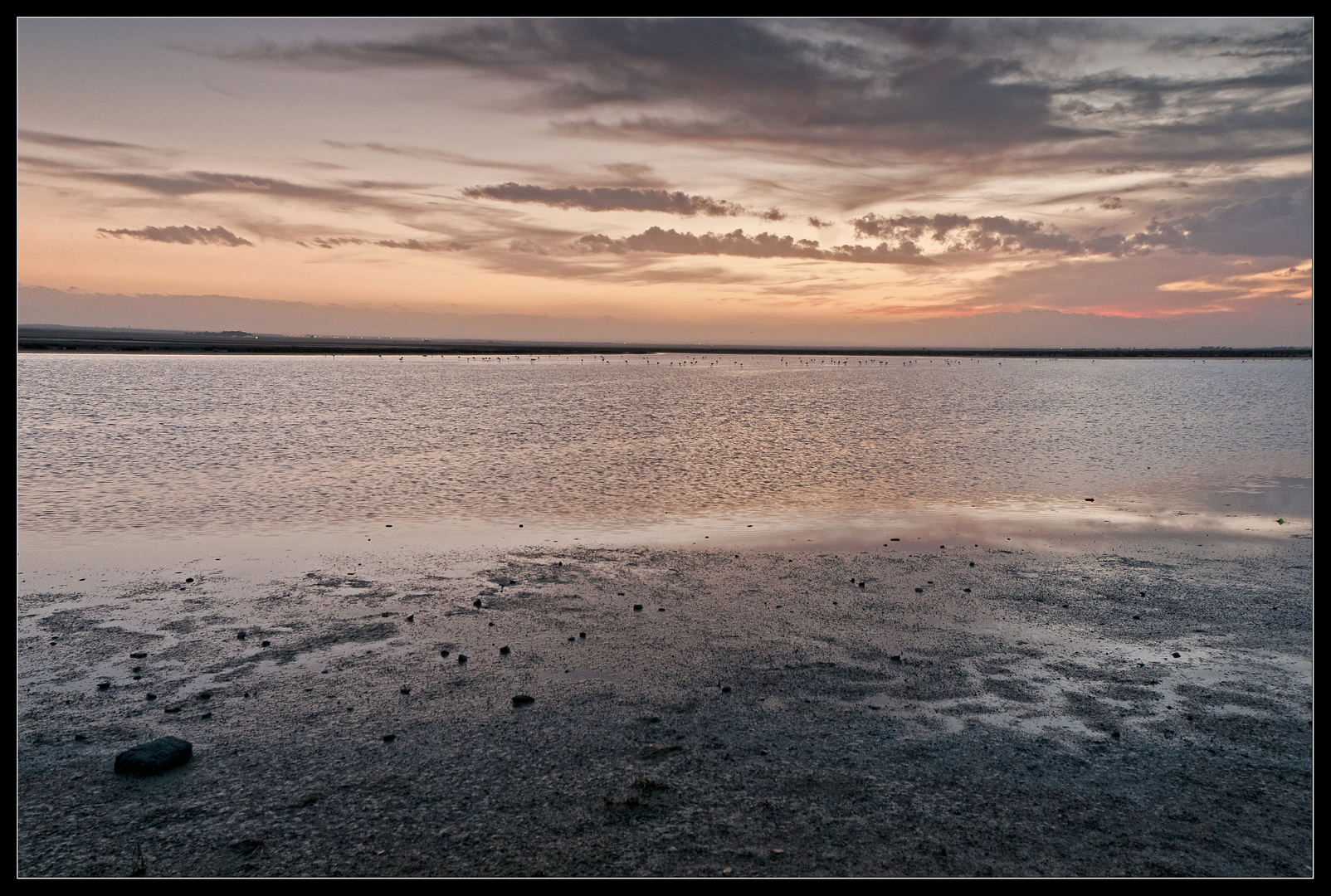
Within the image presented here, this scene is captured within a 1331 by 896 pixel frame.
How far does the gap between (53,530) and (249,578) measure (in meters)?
7.26

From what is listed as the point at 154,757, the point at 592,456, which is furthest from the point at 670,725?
the point at 592,456

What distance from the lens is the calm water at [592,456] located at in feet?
72.2

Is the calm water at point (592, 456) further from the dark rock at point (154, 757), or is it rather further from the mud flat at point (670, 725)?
the dark rock at point (154, 757)

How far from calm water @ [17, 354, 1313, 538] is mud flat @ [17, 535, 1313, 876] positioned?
749 centimetres

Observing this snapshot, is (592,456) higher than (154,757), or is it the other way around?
(154,757)

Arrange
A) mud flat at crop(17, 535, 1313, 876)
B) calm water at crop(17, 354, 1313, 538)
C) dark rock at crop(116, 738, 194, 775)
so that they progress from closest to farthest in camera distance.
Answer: mud flat at crop(17, 535, 1313, 876)
dark rock at crop(116, 738, 194, 775)
calm water at crop(17, 354, 1313, 538)

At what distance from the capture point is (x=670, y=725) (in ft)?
29.5

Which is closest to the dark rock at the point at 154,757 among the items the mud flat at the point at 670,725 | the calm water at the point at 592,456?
the mud flat at the point at 670,725

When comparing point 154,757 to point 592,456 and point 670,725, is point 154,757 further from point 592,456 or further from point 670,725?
point 592,456

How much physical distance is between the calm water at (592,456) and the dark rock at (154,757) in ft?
38.6

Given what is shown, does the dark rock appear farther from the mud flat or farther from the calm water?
the calm water

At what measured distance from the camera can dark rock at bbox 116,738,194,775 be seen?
7.79 meters

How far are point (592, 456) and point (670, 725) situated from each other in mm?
23801

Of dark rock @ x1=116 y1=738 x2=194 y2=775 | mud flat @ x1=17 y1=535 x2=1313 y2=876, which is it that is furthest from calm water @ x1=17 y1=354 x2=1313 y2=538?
dark rock @ x1=116 y1=738 x2=194 y2=775
